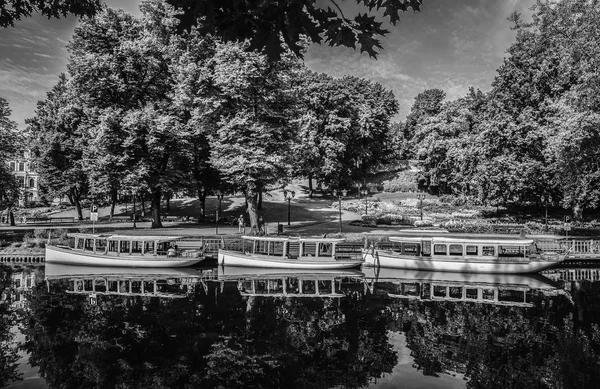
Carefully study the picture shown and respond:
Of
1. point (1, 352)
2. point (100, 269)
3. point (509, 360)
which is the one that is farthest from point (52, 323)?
point (509, 360)

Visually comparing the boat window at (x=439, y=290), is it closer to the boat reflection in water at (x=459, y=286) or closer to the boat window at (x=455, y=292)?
the boat reflection in water at (x=459, y=286)

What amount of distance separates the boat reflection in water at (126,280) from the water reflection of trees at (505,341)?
13494mm

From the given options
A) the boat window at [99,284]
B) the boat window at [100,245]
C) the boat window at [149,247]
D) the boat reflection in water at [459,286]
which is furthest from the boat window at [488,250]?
the boat window at [100,245]

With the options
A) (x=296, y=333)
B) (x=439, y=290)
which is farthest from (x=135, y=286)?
(x=439, y=290)

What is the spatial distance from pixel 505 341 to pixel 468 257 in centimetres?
1560

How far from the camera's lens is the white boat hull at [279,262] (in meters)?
31.3

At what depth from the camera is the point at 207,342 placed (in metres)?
15.7

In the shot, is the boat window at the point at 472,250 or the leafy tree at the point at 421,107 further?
the leafy tree at the point at 421,107

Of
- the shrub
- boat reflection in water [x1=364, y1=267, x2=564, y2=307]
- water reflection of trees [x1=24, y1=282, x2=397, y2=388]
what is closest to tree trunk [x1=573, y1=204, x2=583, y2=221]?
boat reflection in water [x1=364, y1=267, x2=564, y2=307]

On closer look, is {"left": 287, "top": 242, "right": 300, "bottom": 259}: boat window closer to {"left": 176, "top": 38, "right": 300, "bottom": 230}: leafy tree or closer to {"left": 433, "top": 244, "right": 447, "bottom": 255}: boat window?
{"left": 176, "top": 38, "right": 300, "bottom": 230}: leafy tree

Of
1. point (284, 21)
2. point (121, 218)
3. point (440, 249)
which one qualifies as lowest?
point (440, 249)

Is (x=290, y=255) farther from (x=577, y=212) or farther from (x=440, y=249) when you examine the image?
(x=577, y=212)

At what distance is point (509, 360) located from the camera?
14273mm

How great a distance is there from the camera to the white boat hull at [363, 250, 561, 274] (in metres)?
30.3
